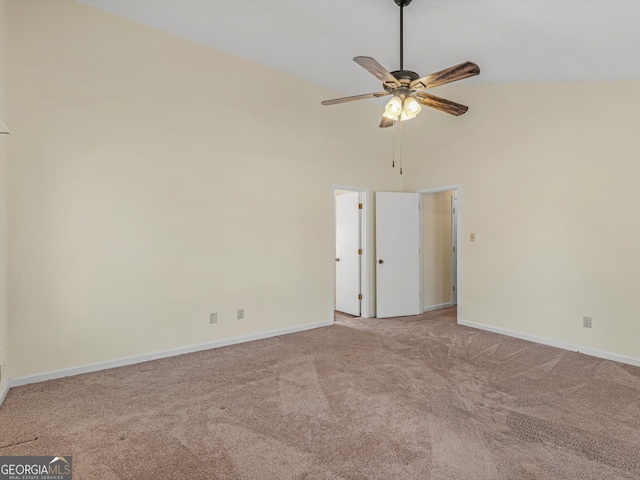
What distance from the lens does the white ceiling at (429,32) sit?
8.64 feet

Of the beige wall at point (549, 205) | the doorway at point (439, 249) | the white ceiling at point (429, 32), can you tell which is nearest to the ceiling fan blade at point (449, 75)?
the white ceiling at point (429, 32)

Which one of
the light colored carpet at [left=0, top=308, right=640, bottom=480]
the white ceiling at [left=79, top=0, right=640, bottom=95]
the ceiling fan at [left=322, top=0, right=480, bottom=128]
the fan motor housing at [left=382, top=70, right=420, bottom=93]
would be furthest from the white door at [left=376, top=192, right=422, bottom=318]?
the fan motor housing at [left=382, top=70, right=420, bottom=93]

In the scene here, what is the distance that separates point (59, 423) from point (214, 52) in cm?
390

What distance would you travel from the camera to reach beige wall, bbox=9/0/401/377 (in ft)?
9.77

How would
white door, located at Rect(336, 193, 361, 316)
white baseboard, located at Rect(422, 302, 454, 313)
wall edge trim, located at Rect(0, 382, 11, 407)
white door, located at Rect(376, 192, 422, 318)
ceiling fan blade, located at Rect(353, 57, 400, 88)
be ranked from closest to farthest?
ceiling fan blade, located at Rect(353, 57, 400, 88) → wall edge trim, located at Rect(0, 382, 11, 407) → white door, located at Rect(376, 192, 422, 318) → white door, located at Rect(336, 193, 361, 316) → white baseboard, located at Rect(422, 302, 454, 313)

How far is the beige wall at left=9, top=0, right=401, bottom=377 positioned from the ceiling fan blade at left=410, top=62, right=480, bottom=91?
2.24m

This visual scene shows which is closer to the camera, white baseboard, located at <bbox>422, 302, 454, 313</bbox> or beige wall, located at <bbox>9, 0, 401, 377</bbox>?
beige wall, located at <bbox>9, 0, 401, 377</bbox>

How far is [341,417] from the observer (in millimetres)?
2404

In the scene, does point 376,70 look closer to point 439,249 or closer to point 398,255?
point 398,255

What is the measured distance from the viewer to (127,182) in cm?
340

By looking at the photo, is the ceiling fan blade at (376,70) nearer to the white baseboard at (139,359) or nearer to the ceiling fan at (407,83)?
the ceiling fan at (407,83)

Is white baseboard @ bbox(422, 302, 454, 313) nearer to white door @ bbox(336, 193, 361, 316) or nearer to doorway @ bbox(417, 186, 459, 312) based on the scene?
doorway @ bbox(417, 186, 459, 312)

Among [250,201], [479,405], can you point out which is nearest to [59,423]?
[250,201]

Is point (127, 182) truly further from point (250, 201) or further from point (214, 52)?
point (214, 52)
